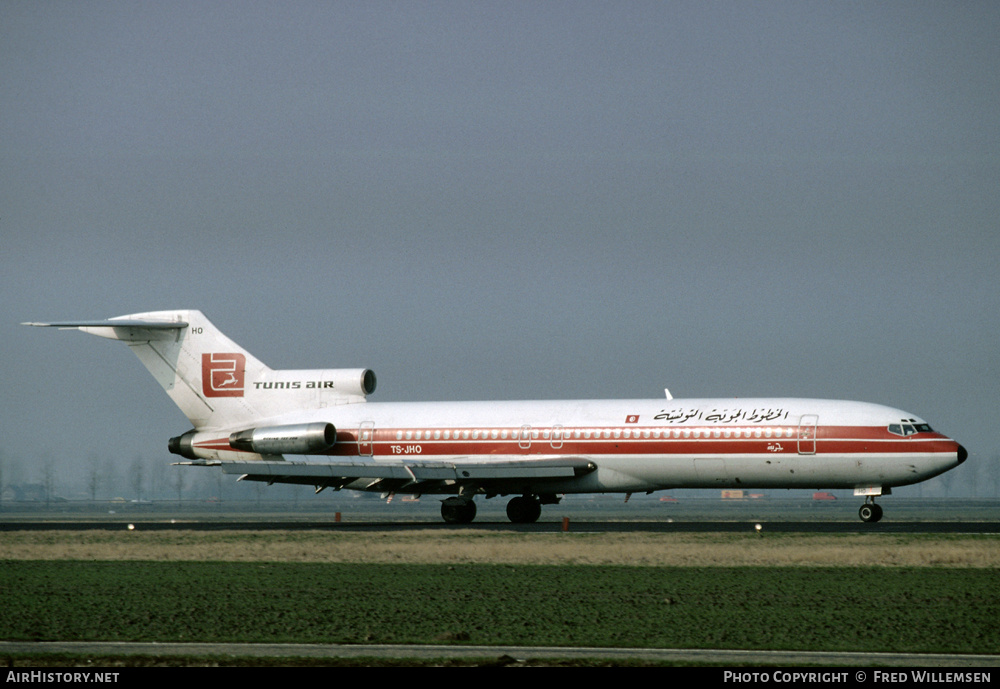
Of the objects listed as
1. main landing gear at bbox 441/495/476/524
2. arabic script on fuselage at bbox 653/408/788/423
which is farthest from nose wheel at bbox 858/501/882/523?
main landing gear at bbox 441/495/476/524

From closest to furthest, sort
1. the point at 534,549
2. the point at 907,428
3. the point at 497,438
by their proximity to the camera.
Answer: the point at 534,549
the point at 907,428
the point at 497,438

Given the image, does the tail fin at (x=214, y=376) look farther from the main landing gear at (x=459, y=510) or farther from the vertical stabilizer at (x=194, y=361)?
the main landing gear at (x=459, y=510)

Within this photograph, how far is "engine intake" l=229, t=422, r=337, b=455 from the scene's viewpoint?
4716cm

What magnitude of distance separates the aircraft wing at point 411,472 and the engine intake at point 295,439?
1.14m

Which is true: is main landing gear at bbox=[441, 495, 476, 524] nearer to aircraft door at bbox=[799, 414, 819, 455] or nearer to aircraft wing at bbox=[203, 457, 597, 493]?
aircraft wing at bbox=[203, 457, 597, 493]

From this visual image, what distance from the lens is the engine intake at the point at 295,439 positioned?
47156mm

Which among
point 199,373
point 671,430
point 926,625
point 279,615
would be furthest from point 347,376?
point 926,625

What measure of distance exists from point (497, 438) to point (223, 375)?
42.7 feet

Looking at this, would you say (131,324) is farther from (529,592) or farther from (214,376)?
(529,592)

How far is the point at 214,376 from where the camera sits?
50938mm

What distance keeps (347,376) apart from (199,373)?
6536mm

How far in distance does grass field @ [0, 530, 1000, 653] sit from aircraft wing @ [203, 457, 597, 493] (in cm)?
949

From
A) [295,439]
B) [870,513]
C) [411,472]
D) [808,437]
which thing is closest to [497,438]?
[411,472]

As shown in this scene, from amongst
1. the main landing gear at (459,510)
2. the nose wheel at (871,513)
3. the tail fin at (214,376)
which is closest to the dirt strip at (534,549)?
the main landing gear at (459,510)
